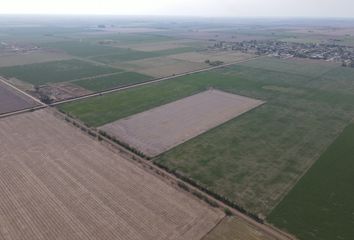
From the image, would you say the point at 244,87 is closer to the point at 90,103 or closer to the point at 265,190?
the point at 90,103

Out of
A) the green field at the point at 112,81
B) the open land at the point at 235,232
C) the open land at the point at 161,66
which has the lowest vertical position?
the open land at the point at 235,232

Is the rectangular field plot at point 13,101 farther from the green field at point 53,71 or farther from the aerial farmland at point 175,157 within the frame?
the green field at point 53,71

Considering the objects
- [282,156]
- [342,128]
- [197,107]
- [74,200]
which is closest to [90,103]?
[197,107]

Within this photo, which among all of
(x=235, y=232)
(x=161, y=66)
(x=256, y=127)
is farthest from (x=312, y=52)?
(x=235, y=232)

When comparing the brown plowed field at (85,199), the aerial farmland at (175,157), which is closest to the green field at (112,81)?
the aerial farmland at (175,157)

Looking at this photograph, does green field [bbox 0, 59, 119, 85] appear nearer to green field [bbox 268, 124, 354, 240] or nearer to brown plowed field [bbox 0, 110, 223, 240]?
brown plowed field [bbox 0, 110, 223, 240]

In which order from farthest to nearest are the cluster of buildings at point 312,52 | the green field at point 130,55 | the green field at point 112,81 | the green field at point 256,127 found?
the cluster of buildings at point 312,52 → the green field at point 130,55 → the green field at point 112,81 → the green field at point 256,127

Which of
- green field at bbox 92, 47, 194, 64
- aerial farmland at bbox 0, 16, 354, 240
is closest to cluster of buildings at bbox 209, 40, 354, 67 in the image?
green field at bbox 92, 47, 194, 64
